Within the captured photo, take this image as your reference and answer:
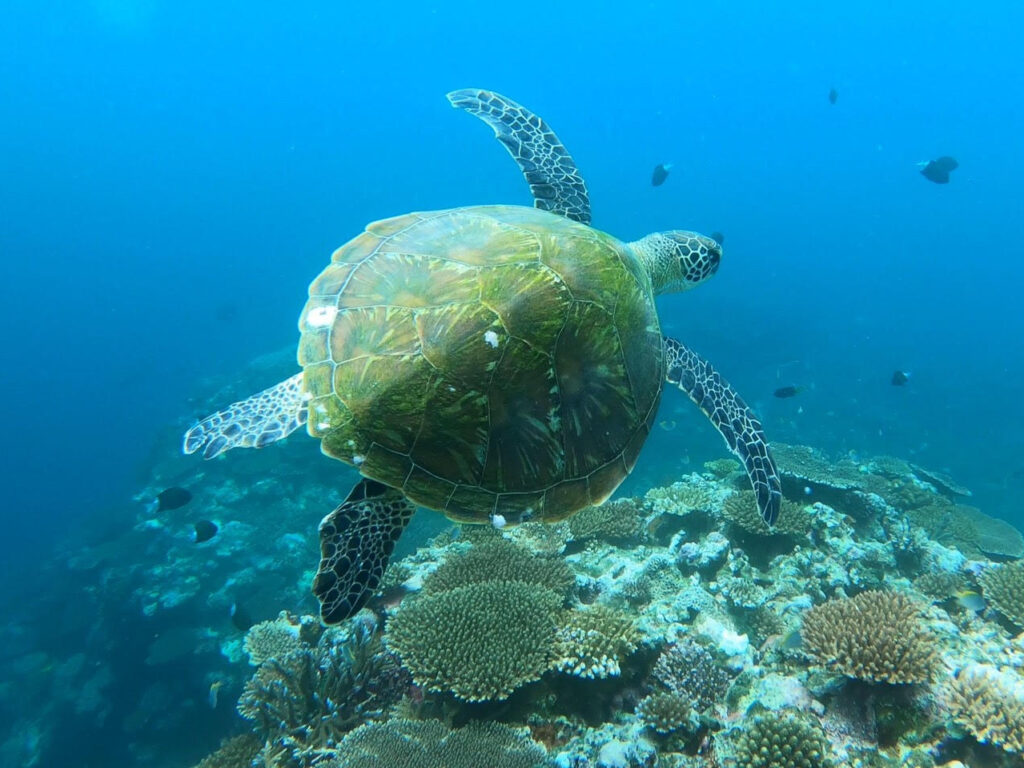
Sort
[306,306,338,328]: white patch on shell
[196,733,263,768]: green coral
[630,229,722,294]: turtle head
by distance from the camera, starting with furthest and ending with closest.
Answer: [630,229,722,294]: turtle head < [196,733,263,768]: green coral < [306,306,338,328]: white patch on shell

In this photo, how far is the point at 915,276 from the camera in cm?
7088

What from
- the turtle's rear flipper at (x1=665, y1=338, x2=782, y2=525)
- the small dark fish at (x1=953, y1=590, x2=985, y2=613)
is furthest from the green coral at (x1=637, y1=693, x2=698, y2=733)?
the small dark fish at (x1=953, y1=590, x2=985, y2=613)

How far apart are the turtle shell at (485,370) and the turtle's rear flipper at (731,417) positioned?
3.92 feet

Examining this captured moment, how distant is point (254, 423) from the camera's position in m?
3.27

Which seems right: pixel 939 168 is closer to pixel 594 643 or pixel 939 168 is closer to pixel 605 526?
pixel 605 526

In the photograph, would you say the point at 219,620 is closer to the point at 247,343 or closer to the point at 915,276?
the point at 247,343

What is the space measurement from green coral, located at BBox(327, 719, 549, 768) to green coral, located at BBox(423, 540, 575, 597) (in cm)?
118

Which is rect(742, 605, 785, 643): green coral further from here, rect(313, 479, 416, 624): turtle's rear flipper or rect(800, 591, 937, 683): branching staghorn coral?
rect(313, 479, 416, 624): turtle's rear flipper

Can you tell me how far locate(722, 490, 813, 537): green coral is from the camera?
5930mm

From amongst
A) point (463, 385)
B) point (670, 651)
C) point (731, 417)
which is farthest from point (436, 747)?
point (731, 417)

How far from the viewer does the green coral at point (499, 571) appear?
4.54m

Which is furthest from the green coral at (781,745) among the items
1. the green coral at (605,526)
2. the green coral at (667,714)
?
the green coral at (605,526)

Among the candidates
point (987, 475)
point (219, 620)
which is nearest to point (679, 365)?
point (219, 620)

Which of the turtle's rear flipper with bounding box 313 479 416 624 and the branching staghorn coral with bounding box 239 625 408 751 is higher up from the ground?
the turtle's rear flipper with bounding box 313 479 416 624
